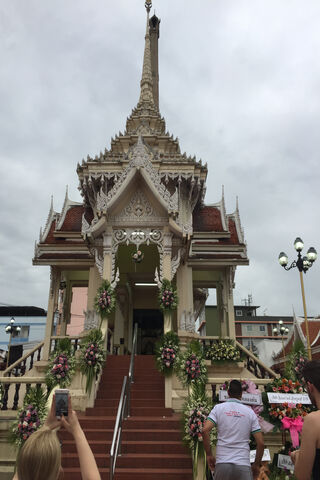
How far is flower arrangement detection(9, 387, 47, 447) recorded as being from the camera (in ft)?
21.6

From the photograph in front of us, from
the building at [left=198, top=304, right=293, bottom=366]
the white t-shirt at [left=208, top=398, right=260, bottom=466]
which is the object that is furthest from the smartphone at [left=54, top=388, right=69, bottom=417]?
the building at [left=198, top=304, right=293, bottom=366]

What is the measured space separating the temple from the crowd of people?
6083 mm

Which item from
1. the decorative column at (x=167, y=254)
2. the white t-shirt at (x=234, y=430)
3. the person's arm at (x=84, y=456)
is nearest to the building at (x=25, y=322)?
the decorative column at (x=167, y=254)

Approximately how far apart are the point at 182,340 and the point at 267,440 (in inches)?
169

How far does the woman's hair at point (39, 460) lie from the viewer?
1.75 meters

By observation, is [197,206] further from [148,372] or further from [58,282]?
[148,372]

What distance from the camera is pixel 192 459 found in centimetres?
665

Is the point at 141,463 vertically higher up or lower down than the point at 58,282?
lower down

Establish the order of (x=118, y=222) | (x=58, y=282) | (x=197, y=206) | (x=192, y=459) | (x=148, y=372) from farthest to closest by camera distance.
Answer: (x=197, y=206)
(x=58, y=282)
(x=118, y=222)
(x=148, y=372)
(x=192, y=459)

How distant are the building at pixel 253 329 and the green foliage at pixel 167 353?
33031 mm

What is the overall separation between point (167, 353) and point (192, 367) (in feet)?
3.75

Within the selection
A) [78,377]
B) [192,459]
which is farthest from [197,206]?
[192,459]

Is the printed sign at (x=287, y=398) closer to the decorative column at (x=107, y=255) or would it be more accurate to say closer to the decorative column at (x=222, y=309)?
the decorative column at (x=107, y=255)

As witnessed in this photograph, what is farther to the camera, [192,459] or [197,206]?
[197,206]
